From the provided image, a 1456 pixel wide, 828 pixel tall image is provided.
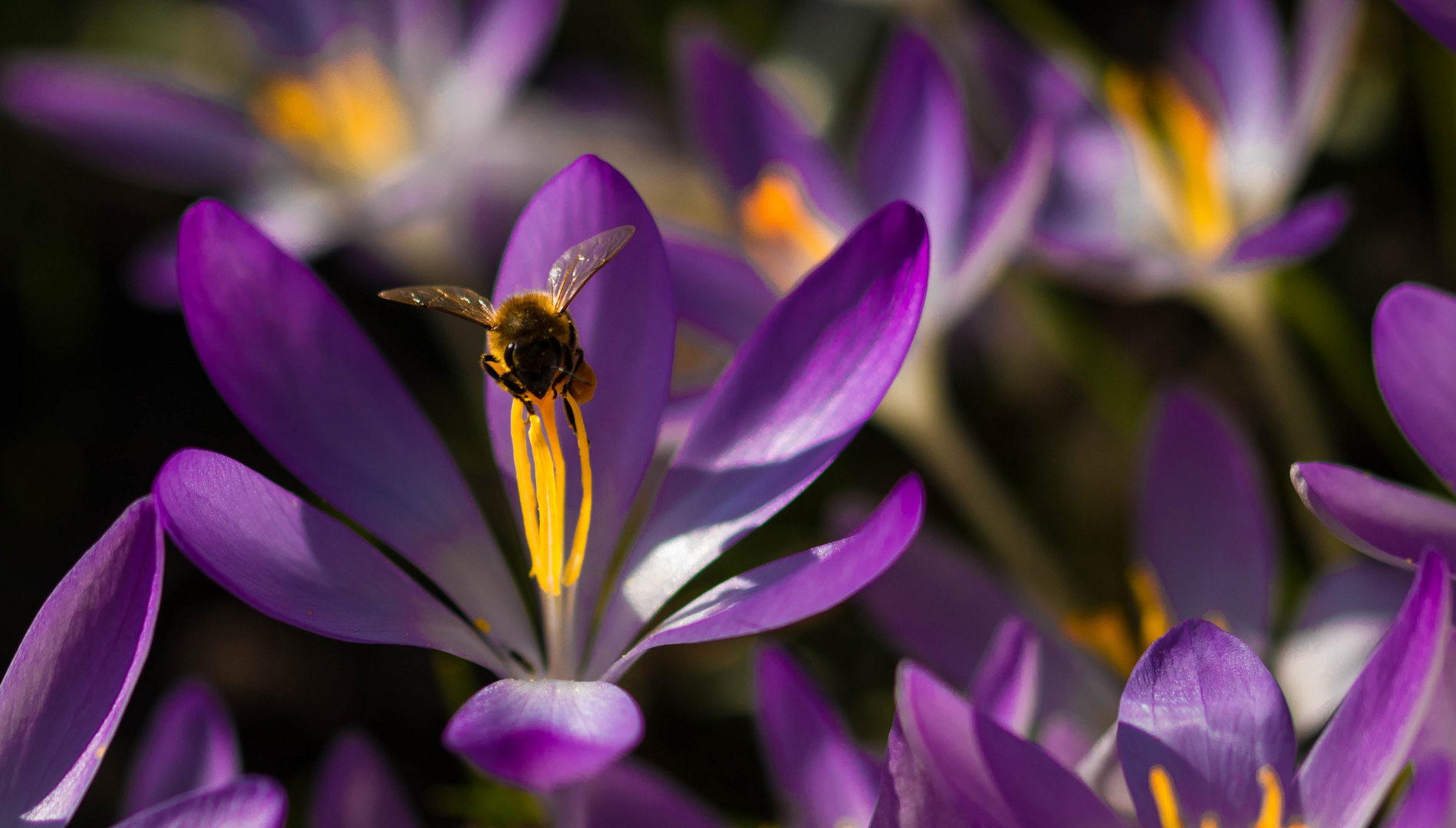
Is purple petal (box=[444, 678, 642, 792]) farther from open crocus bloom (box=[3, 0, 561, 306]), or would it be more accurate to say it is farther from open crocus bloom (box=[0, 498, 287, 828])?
open crocus bloom (box=[3, 0, 561, 306])

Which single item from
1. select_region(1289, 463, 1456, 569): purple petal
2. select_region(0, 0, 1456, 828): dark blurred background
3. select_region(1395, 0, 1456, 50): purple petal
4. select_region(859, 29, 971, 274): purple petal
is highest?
select_region(1395, 0, 1456, 50): purple petal

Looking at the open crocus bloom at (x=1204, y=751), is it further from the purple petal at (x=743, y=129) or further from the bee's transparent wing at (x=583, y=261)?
the purple petal at (x=743, y=129)

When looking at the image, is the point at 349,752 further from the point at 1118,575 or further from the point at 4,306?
the point at 4,306

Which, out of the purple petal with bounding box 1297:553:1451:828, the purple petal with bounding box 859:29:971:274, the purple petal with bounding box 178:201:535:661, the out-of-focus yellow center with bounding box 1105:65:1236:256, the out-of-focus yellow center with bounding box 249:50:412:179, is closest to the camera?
the purple petal with bounding box 1297:553:1451:828

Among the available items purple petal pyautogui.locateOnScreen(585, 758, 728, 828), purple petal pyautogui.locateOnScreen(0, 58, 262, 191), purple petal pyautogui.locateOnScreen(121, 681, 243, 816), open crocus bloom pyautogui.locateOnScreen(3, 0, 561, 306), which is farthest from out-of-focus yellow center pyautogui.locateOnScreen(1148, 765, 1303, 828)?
purple petal pyautogui.locateOnScreen(0, 58, 262, 191)

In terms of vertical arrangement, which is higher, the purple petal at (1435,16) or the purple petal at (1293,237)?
the purple petal at (1435,16)

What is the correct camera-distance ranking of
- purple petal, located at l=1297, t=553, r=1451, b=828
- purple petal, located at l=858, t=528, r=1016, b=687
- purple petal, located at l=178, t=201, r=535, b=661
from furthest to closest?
1. purple petal, located at l=858, t=528, r=1016, b=687
2. purple petal, located at l=178, t=201, r=535, b=661
3. purple petal, located at l=1297, t=553, r=1451, b=828

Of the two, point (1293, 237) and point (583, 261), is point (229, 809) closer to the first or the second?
point (583, 261)

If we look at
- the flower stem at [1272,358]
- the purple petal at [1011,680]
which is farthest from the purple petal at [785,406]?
the flower stem at [1272,358]
